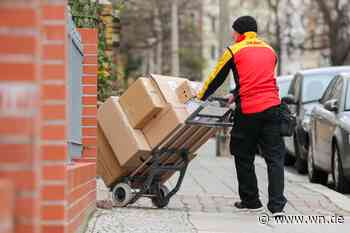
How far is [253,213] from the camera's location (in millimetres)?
9594

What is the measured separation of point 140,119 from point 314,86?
936 cm

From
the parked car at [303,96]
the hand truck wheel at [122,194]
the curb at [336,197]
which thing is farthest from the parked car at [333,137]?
the hand truck wheel at [122,194]

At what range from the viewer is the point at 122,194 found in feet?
31.9

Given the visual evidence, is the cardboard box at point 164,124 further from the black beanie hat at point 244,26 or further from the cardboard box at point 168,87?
the black beanie hat at point 244,26

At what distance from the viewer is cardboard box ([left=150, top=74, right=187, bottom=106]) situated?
9.38 m

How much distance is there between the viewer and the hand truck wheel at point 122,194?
9656mm

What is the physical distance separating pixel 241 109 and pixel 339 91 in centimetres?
484

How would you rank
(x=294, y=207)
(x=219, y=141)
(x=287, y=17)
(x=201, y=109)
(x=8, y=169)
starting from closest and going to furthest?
1. (x=8, y=169)
2. (x=201, y=109)
3. (x=294, y=207)
4. (x=219, y=141)
5. (x=287, y=17)

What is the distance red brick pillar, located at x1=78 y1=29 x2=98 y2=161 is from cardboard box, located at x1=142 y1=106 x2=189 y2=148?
533mm

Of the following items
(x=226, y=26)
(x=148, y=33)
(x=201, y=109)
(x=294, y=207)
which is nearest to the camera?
(x=201, y=109)

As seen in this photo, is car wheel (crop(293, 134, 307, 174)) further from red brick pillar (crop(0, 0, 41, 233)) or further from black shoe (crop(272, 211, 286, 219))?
red brick pillar (crop(0, 0, 41, 233))

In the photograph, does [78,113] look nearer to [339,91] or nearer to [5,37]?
[5,37]

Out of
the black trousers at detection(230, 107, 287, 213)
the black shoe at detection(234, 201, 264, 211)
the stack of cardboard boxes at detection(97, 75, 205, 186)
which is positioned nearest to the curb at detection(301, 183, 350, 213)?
the black shoe at detection(234, 201, 264, 211)

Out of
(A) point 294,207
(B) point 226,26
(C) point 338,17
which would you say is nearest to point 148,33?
(C) point 338,17
